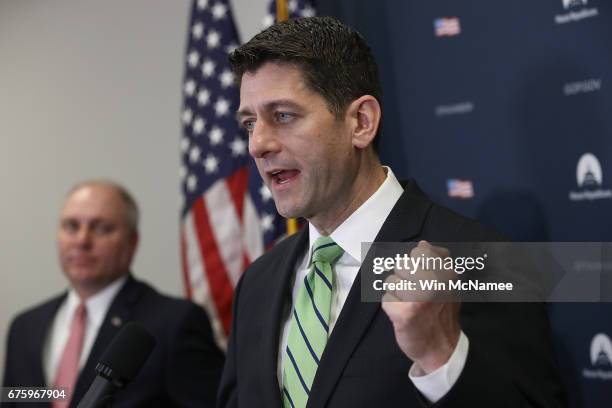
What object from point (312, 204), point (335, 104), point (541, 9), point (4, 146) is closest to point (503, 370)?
point (312, 204)

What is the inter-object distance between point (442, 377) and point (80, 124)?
313 cm

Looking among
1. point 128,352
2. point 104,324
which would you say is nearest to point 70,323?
point 104,324

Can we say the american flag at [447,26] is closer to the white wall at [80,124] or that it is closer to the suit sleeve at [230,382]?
the suit sleeve at [230,382]

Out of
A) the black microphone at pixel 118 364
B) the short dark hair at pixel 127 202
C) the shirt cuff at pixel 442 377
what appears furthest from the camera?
the short dark hair at pixel 127 202

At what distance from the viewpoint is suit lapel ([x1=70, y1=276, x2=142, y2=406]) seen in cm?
258

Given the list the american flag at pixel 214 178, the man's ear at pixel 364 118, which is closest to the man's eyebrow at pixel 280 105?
the man's ear at pixel 364 118

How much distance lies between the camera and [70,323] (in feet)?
9.59

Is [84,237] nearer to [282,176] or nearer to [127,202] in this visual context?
[127,202]

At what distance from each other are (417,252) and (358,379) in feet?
1.45

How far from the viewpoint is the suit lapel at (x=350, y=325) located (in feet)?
4.82

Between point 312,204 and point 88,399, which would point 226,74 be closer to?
point 312,204

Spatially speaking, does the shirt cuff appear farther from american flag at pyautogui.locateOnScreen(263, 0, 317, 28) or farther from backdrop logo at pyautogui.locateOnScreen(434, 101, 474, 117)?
american flag at pyautogui.locateOnScreen(263, 0, 317, 28)

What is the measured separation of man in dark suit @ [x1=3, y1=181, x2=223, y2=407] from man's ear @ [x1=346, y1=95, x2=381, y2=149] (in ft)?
4.25

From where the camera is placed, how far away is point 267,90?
1669 millimetres
